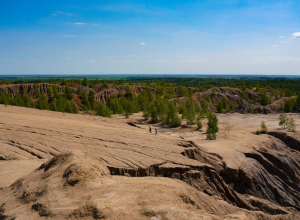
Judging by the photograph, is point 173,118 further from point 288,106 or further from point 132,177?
point 288,106

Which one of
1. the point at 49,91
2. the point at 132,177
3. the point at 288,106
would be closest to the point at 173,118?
the point at 132,177

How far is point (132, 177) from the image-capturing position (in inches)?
445

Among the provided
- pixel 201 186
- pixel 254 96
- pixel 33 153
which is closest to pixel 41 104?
pixel 33 153

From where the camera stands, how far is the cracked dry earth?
25.8 feet

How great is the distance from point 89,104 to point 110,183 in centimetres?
6212

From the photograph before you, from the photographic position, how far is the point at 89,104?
69125 millimetres

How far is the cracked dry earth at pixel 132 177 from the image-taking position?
25.8ft

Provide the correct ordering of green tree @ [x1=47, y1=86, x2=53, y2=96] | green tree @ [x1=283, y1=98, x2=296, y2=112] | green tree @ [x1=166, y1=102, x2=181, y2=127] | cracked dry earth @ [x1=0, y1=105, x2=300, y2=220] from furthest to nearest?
green tree @ [x1=47, y1=86, x2=53, y2=96], green tree @ [x1=283, y1=98, x2=296, y2=112], green tree @ [x1=166, y1=102, x2=181, y2=127], cracked dry earth @ [x1=0, y1=105, x2=300, y2=220]

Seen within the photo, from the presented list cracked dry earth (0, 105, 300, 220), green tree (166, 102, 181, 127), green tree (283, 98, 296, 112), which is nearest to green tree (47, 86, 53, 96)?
green tree (166, 102, 181, 127)

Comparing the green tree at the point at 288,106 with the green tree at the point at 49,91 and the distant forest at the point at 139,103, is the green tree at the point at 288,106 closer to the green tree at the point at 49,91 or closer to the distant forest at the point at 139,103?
the distant forest at the point at 139,103

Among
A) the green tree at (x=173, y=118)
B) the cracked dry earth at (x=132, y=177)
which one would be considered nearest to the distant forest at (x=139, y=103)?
the green tree at (x=173, y=118)

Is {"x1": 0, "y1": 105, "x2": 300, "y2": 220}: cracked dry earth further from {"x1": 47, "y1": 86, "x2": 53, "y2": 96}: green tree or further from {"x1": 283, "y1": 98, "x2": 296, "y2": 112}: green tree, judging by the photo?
{"x1": 47, "y1": 86, "x2": 53, "y2": 96}: green tree

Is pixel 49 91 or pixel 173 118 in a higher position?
pixel 49 91

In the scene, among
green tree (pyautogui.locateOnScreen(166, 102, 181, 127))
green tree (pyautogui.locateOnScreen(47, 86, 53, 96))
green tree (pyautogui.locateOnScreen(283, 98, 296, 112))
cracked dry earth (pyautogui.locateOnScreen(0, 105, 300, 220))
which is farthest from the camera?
green tree (pyautogui.locateOnScreen(47, 86, 53, 96))
